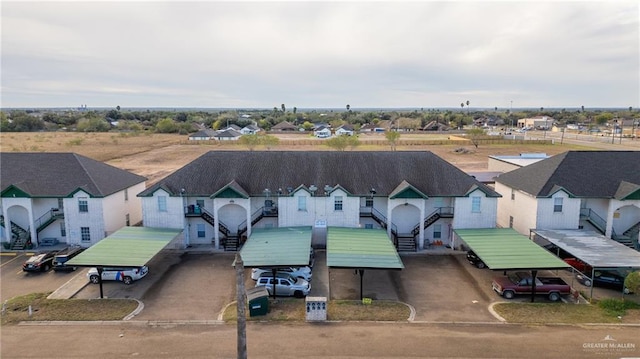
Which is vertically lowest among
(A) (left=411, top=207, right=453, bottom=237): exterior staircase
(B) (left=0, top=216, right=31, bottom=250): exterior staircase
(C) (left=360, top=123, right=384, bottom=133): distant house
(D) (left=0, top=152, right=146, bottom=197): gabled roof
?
(B) (left=0, top=216, right=31, bottom=250): exterior staircase

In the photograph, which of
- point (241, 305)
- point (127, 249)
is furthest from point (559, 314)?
point (127, 249)

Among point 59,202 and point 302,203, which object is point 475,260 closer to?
point 302,203

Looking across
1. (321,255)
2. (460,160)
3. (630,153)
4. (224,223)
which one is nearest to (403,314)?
(321,255)

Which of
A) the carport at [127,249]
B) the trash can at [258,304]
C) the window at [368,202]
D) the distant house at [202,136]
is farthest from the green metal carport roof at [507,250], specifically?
the distant house at [202,136]

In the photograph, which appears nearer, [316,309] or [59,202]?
[316,309]

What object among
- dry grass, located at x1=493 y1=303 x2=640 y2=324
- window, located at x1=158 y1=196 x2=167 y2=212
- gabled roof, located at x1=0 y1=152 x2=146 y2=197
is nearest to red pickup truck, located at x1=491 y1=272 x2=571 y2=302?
dry grass, located at x1=493 y1=303 x2=640 y2=324

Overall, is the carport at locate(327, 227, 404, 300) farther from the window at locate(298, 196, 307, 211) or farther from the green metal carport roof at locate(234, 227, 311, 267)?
the window at locate(298, 196, 307, 211)

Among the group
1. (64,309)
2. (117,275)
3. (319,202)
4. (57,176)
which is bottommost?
(64,309)

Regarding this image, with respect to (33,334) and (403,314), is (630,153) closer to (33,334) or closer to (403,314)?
(403,314)
